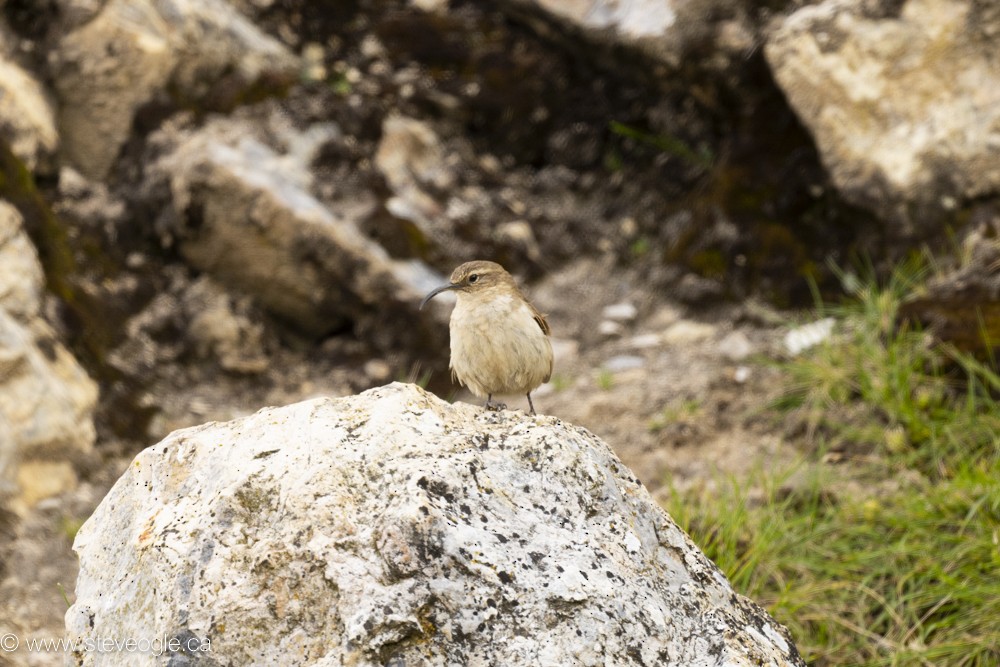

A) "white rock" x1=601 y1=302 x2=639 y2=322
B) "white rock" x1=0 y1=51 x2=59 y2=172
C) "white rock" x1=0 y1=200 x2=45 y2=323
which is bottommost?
"white rock" x1=601 y1=302 x2=639 y2=322

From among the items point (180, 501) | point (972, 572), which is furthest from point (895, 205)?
point (180, 501)

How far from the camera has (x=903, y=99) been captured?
24.6 feet

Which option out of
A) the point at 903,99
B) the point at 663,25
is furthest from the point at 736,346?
the point at 663,25

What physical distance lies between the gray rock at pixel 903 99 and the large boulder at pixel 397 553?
15.9 feet

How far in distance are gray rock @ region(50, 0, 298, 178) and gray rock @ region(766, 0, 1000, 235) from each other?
4846 mm

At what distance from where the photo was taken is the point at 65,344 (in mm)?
6410

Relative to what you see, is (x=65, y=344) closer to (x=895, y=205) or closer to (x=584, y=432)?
(x=584, y=432)

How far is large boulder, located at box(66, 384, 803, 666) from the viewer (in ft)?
9.68

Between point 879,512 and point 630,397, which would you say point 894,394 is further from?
point 630,397

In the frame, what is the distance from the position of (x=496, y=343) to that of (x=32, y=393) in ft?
9.65

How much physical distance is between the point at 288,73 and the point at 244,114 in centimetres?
73

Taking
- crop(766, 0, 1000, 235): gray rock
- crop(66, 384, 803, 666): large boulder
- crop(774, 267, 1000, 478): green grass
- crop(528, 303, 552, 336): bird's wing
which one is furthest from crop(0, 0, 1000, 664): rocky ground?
crop(66, 384, 803, 666): large boulder

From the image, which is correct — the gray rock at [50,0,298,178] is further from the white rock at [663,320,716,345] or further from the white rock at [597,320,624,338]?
the white rock at [663,320,716,345]

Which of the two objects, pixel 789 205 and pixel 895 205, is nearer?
pixel 895 205
